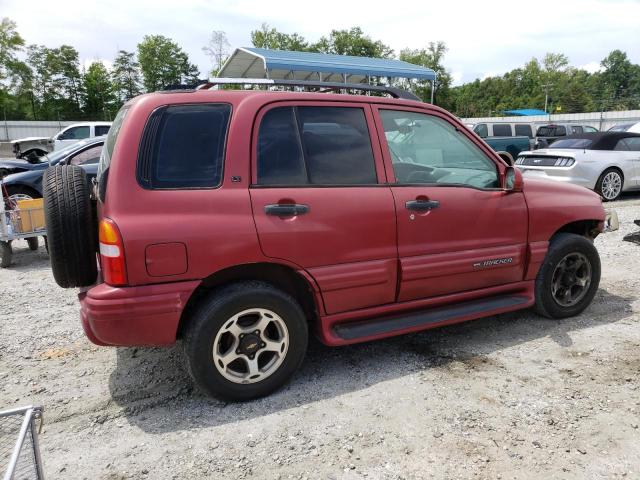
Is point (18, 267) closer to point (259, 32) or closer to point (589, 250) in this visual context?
point (589, 250)

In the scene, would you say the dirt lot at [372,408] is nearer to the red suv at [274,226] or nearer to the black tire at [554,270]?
the black tire at [554,270]

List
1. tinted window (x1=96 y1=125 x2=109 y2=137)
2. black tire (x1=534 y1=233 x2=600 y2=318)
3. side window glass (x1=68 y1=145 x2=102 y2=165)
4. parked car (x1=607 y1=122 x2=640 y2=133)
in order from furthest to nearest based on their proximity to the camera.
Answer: tinted window (x1=96 y1=125 x2=109 y2=137)
parked car (x1=607 y1=122 x2=640 y2=133)
side window glass (x1=68 y1=145 x2=102 y2=165)
black tire (x1=534 y1=233 x2=600 y2=318)

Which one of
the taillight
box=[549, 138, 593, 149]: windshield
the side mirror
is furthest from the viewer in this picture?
box=[549, 138, 593, 149]: windshield

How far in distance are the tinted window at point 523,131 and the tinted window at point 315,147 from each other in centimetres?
1545

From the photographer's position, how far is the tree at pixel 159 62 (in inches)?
2105

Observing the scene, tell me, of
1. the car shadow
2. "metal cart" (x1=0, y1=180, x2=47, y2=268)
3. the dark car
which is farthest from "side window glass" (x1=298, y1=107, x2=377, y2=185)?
the dark car

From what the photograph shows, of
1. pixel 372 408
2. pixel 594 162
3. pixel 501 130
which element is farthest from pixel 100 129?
pixel 372 408

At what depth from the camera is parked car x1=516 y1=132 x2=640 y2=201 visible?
9.73m

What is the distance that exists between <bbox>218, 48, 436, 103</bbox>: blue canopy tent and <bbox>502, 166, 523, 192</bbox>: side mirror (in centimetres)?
1216

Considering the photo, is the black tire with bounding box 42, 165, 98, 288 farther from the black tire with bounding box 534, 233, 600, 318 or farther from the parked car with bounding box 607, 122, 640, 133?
the parked car with bounding box 607, 122, 640, 133

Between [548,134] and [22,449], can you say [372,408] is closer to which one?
[22,449]

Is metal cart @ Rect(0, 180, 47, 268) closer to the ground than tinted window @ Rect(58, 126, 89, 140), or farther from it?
closer to the ground

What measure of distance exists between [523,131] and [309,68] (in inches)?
315

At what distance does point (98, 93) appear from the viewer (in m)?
51.2
